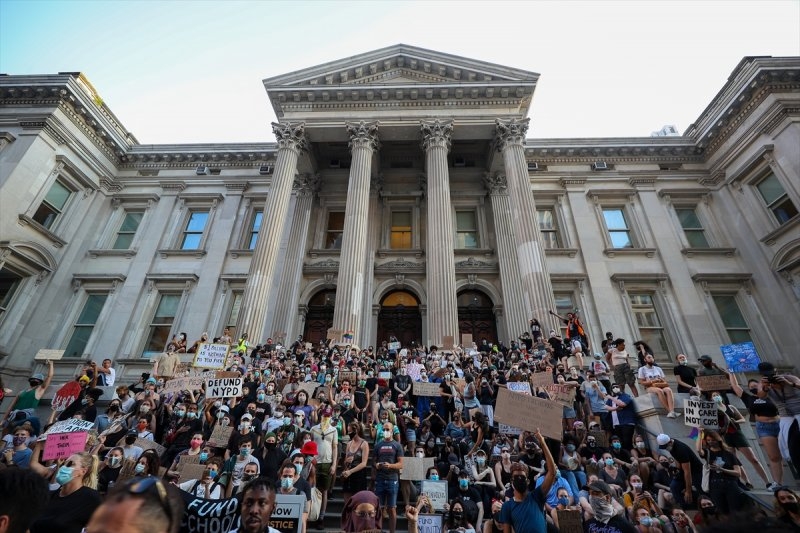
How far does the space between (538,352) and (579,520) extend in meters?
7.52

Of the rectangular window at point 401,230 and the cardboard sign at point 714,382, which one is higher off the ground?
the rectangular window at point 401,230

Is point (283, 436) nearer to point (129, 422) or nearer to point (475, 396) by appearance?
point (129, 422)

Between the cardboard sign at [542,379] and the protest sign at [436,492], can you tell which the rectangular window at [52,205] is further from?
the cardboard sign at [542,379]

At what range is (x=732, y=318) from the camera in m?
18.1

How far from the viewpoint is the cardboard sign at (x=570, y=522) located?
5.20 m

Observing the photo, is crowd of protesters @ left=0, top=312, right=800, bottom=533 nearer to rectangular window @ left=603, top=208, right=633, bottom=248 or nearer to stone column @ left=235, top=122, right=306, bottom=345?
stone column @ left=235, top=122, right=306, bottom=345

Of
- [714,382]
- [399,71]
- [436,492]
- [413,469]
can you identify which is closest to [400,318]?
[413,469]

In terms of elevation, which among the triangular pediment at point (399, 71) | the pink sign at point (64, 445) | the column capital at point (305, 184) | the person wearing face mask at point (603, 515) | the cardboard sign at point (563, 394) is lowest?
the person wearing face mask at point (603, 515)

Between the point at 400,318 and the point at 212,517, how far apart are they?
54.4ft

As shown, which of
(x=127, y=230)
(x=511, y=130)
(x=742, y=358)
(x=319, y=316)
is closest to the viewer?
(x=742, y=358)

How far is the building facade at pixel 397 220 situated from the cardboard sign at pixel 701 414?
25.7 feet

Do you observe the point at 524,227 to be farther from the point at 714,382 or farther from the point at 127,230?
the point at 127,230

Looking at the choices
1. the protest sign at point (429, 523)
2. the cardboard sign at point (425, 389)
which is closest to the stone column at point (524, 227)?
the cardboard sign at point (425, 389)

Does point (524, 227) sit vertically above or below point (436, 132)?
below
